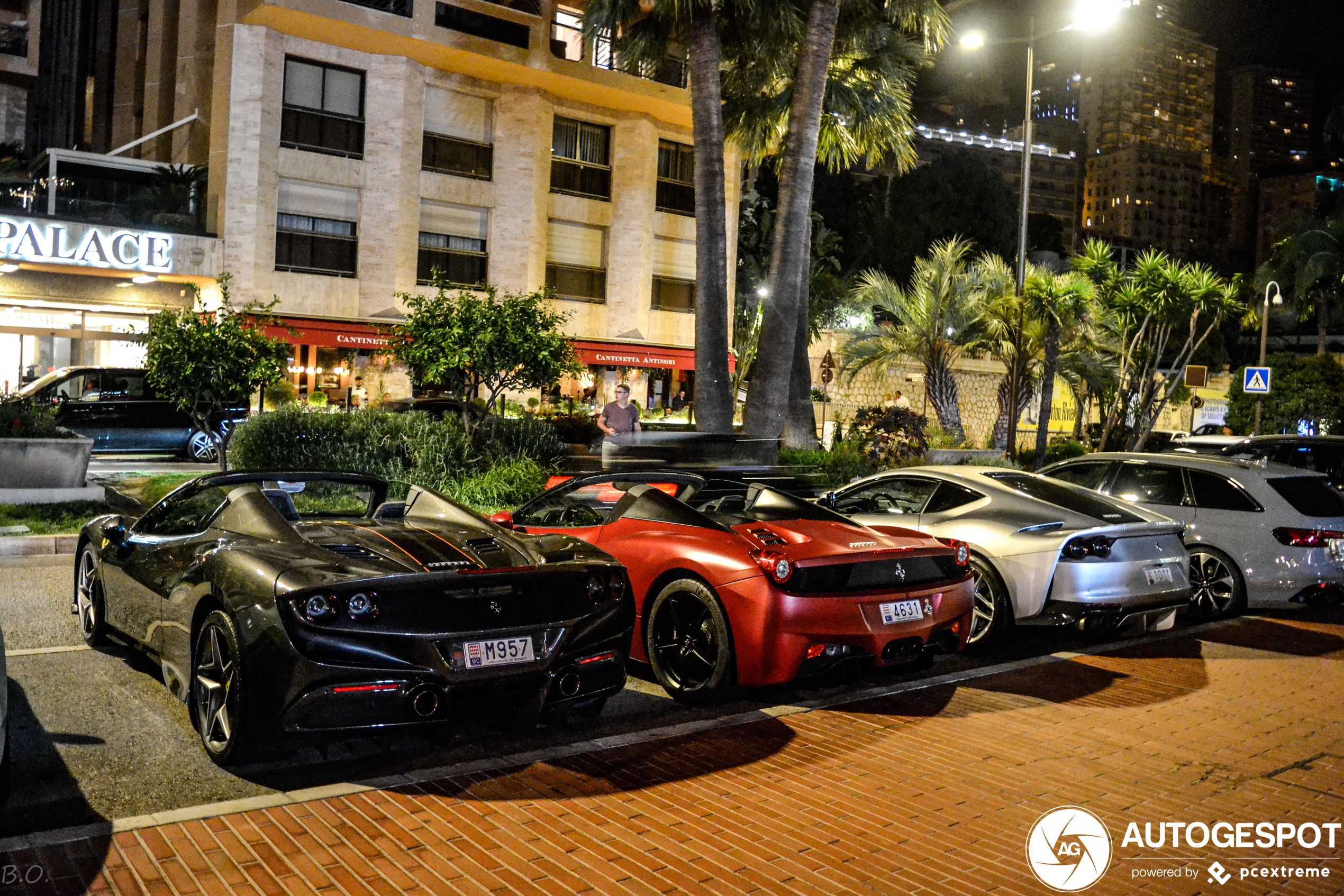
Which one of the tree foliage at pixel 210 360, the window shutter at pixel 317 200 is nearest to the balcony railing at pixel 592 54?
the window shutter at pixel 317 200

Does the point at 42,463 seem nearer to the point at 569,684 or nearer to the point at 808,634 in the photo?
the point at 569,684

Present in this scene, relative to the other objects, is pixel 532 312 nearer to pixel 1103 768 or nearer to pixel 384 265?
pixel 1103 768

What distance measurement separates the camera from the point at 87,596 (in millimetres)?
7062

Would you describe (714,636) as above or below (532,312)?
below

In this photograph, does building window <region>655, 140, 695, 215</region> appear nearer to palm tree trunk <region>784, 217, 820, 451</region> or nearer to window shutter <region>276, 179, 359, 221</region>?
window shutter <region>276, 179, 359, 221</region>

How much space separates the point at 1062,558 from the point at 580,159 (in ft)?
88.5

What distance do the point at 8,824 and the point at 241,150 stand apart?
83.6 ft

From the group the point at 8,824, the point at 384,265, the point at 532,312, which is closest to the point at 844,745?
the point at 8,824

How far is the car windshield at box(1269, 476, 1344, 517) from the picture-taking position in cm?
989

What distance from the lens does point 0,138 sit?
4031 centimetres

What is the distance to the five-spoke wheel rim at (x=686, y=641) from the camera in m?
6.42

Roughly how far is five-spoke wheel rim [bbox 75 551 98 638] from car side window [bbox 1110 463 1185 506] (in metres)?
8.64

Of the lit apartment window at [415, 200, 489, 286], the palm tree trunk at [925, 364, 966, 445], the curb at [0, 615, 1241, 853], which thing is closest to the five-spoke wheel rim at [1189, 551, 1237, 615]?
the curb at [0, 615, 1241, 853]

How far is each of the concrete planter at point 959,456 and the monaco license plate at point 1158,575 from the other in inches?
420
